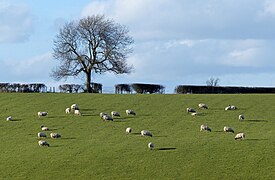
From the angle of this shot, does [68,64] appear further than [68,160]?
Yes

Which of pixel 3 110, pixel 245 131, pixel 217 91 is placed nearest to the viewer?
pixel 245 131

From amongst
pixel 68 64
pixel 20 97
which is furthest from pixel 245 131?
pixel 68 64

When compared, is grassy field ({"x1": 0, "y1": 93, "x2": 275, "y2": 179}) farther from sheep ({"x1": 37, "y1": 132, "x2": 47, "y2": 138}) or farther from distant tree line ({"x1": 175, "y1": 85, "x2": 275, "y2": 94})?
distant tree line ({"x1": 175, "y1": 85, "x2": 275, "y2": 94})

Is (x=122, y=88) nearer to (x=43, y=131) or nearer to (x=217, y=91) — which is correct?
(x=217, y=91)

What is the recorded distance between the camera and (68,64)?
106438mm

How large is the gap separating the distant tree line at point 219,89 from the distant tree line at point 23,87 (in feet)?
57.0

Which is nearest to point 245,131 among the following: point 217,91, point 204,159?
point 204,159

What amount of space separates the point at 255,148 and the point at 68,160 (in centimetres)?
1120

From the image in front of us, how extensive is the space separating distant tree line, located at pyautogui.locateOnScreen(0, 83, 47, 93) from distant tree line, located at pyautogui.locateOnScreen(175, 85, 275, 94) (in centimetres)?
1737

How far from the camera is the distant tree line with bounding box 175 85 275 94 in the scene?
90.9m

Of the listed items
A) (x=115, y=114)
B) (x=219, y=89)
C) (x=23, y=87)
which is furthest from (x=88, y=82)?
(x=115, y=114)

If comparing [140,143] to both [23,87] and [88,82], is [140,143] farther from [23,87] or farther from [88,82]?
[88,82]

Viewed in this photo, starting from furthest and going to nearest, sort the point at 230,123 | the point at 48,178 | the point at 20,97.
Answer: the point at 20,97
the point at 230,123
the point at 48,178

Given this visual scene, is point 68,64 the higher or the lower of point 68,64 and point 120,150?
the higher
